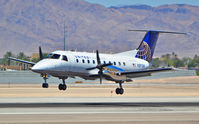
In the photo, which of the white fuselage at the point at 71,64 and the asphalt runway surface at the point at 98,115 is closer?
the asphalt runway surface at the point at 98,115

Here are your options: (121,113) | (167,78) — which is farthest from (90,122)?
(167,78)

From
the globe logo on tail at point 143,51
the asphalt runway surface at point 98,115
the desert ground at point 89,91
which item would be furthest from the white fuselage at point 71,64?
the asphalt runway surface at point 98,115

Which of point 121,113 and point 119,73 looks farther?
point 119,73

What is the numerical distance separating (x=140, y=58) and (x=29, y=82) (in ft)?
168

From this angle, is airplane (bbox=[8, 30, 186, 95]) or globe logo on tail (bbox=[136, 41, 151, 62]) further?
globe logo on tail (bbox=[136, 41, 151, 62])

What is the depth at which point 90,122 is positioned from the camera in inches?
1049

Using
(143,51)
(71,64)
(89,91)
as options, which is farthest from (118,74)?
(89,91)

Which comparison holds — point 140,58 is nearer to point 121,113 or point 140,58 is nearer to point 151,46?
point 151,46

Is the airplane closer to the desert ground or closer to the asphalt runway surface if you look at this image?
the desert ground

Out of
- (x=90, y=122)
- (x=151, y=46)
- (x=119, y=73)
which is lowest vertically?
(x=90, y=122)

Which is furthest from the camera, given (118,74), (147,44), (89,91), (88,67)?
(89,91)

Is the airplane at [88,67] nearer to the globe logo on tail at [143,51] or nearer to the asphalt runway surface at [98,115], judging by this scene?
the globe logo on tail at [143,51]

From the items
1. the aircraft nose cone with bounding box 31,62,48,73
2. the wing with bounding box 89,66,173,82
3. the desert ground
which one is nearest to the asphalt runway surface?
the aircraft nose cone with bounding box 31,62,48,73

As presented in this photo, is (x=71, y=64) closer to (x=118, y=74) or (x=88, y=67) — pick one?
(x=88, y=67)
